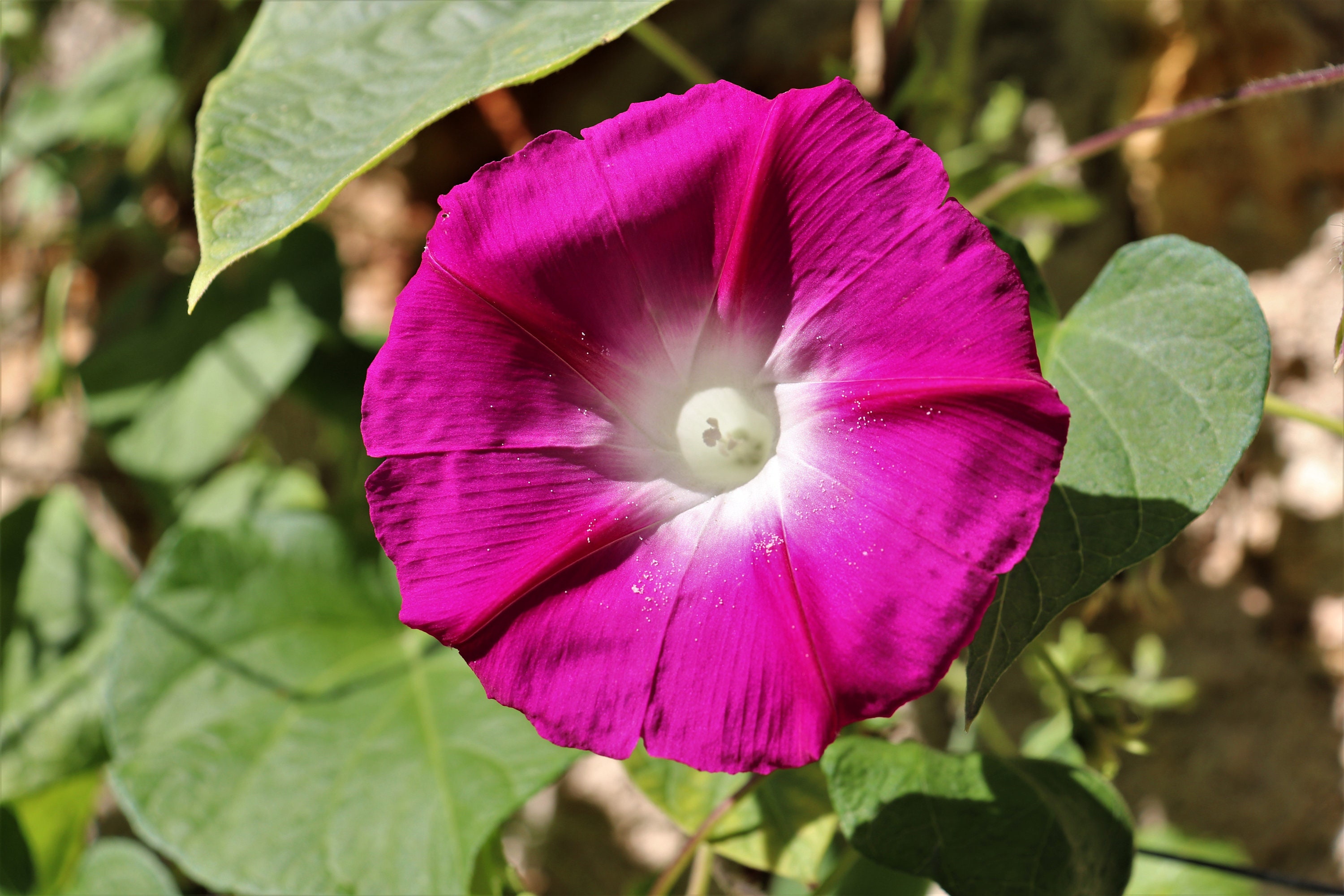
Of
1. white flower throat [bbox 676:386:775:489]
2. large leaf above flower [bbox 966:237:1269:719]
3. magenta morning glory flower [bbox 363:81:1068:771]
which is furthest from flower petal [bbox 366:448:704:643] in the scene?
large leaf above flower [bbox 966:237:1269:719]

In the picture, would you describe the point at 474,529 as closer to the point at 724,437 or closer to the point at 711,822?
the point at 724,437

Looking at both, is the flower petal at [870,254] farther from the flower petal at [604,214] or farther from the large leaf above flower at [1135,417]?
the large leaf above flower at [1135,417]

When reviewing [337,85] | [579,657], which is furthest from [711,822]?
[337,85]

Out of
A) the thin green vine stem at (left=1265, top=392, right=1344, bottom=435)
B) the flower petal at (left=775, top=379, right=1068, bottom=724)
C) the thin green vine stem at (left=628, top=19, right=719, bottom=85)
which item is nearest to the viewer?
the flower petal at (left=775, top=379, right=1068, bottom=724)

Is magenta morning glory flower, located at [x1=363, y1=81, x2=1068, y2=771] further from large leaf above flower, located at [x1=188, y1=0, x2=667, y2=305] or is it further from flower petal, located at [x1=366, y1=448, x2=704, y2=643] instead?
large leaf above flower, located at [x1=188, y1=0, x2=667, y2=305]

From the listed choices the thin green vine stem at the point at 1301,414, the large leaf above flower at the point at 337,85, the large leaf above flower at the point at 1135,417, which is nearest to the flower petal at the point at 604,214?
the large leaf above flower at the point at 337,85

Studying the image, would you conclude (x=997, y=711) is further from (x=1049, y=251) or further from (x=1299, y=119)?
(x=1299, y=119)
